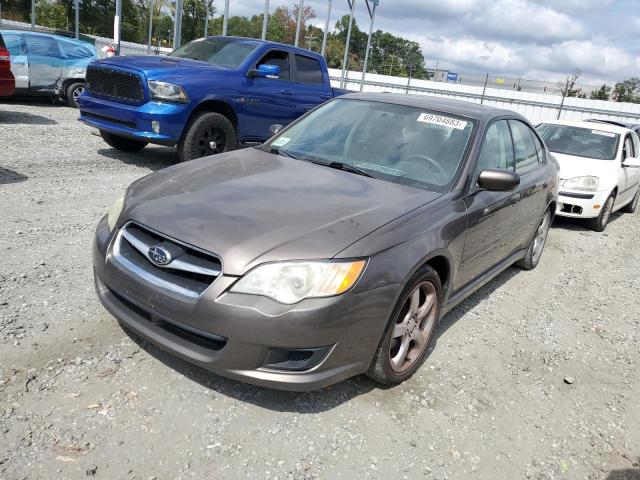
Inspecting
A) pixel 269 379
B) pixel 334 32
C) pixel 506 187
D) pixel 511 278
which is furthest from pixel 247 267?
pixel 334 32

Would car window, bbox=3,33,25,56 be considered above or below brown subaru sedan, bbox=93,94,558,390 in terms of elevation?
above

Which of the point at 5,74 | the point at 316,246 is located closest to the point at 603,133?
the point at 316,246

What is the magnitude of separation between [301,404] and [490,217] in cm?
195

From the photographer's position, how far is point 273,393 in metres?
2.92

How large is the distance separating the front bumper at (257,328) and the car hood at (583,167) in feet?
20.4

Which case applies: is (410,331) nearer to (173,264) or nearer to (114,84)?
(173,264)

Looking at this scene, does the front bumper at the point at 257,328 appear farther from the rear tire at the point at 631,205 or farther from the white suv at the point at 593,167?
the rear tire at the point at 631,205

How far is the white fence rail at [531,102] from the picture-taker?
27.8m

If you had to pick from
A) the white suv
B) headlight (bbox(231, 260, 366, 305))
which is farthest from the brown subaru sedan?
the white suv

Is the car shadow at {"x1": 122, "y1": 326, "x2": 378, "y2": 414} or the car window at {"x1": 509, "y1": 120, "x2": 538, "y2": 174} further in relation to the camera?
the car window at {"x1": 509, "y1": 120, "x2": 538, "y2": 174}

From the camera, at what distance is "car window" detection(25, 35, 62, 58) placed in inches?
453

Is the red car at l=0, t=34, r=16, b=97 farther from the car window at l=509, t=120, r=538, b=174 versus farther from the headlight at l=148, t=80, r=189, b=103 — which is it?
the car window at l=509, t=120, r=538, b=174

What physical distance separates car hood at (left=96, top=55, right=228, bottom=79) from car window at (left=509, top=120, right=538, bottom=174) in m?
4.44

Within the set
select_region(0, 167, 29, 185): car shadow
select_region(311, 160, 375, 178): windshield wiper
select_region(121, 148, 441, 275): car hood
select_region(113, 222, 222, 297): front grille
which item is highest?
select_region(311, 160, 375, 178): windshield wiper
